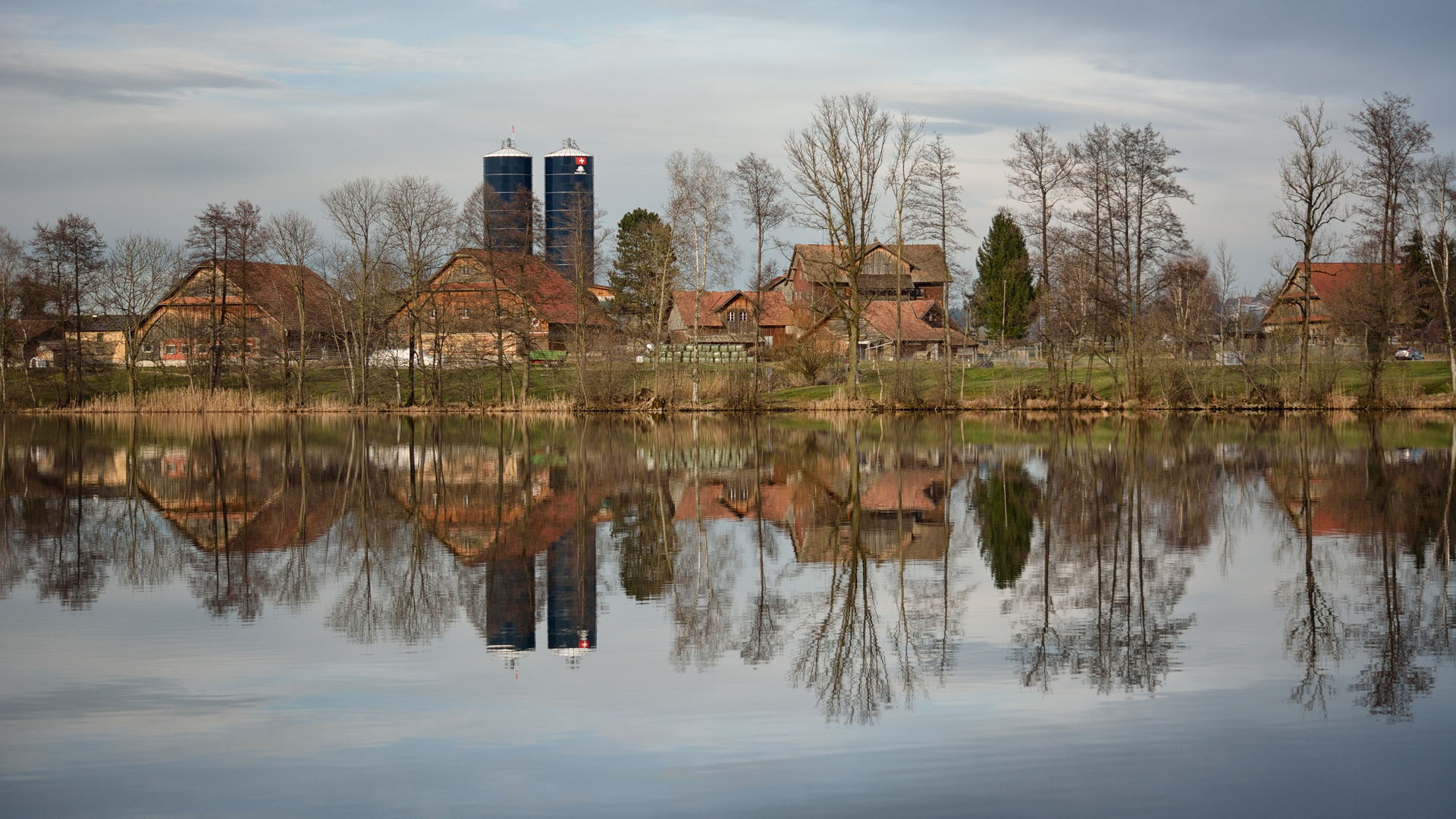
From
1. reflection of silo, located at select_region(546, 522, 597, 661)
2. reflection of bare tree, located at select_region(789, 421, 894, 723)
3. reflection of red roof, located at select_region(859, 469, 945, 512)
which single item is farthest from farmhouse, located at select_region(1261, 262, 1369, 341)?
reflection of bare tree, located at select_region(789, 421, 894, 723)

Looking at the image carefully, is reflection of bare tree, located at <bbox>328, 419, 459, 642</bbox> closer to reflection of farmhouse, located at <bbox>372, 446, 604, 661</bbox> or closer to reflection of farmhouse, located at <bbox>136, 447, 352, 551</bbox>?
reflection of farmhouse, located at <bbox>372, 446, 604, 661</bbox>

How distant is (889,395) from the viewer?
163 feet

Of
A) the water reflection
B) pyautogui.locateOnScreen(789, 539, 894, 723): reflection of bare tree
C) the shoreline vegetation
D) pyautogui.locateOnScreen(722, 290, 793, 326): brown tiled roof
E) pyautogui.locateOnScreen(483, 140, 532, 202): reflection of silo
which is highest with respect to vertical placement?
pyautogui.locateOnScreen(483, 140, 532, 202): reflection of silo

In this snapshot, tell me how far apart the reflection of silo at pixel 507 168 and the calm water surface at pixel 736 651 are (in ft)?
414

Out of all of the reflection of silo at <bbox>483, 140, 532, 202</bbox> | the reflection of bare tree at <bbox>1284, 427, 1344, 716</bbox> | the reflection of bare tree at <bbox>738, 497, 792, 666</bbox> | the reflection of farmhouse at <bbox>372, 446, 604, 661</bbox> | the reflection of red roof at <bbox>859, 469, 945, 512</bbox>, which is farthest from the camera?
the reflection of silo at <bbox>483, 140, 532, 202</bbox>

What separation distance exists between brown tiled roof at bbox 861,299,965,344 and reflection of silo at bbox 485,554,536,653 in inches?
2528

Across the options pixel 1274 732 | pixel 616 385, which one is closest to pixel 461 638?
pixel 1274 732

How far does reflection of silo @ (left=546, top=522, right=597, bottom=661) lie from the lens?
30.2 ft

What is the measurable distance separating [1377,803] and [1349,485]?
15286mm

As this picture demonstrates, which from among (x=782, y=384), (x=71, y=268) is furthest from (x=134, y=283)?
(x=782, y=384)

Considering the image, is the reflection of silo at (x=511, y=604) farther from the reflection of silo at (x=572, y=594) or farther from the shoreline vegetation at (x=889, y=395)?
the shoreline vegetation at (x=889, y=395)

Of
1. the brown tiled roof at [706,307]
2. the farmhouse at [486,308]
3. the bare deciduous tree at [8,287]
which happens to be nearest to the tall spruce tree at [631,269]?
the brown tiled roof at [706,307]

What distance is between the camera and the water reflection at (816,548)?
8914 millimetres

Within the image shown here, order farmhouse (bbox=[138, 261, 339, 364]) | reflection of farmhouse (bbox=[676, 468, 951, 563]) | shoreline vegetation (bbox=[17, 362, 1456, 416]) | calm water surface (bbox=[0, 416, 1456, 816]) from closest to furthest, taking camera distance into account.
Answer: calm water surface (bbox=[0, 416, 1456, 816]) → reflection of farmhouse (bbox=[676, 468, 951, 563]) → shoreline vegetation (bbox=[17, 362, 1456, 416]) → farmhouse (bbox=[138, 261, 339, 364])
